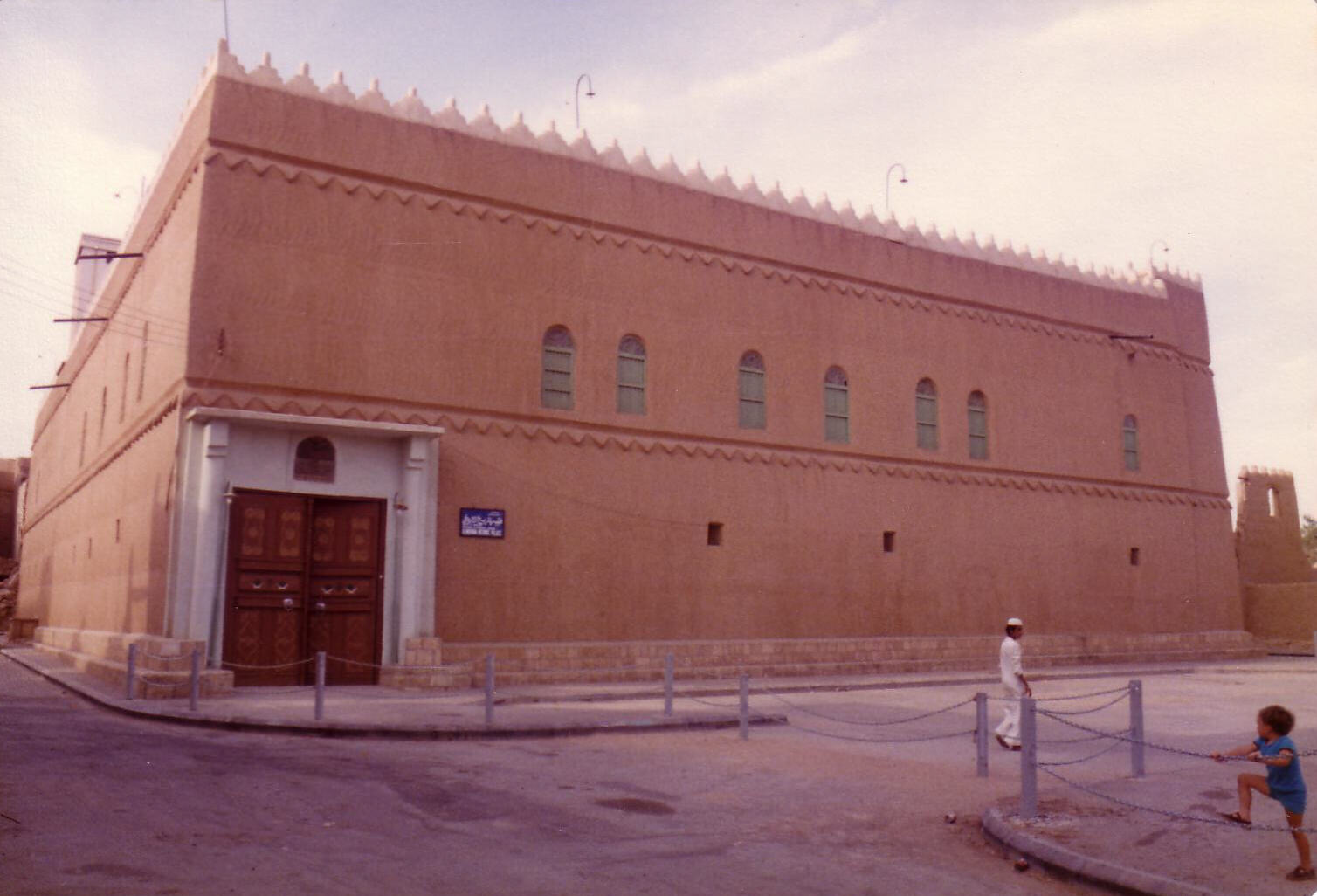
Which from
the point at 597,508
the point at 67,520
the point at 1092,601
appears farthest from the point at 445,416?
the point at 1092,601

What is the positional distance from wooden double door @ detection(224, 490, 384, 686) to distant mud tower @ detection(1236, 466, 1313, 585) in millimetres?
27064

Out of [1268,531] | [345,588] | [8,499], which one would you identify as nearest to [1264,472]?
[1268,531]

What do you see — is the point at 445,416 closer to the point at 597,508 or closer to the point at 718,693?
the point at 597,508

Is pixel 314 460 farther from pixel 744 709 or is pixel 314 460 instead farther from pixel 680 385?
pixel 744 709

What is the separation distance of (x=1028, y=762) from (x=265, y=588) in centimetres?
1191

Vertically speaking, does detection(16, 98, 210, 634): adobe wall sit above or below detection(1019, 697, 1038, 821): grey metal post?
above

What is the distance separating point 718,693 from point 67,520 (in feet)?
61.5

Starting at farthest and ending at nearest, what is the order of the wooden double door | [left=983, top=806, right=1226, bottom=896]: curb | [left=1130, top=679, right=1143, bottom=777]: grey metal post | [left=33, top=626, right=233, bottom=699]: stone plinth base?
the wooden double door → [left=33, top=626, right=233, bottom=699]: stone plinth base → [left=1130, top=679, right=1143, bottom=777]: grey metal post → [left=983, top=806, right=1226, bottom=896]: curb

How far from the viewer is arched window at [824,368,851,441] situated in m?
22.4

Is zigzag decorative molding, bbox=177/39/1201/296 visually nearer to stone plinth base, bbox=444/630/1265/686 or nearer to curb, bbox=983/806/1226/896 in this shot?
stone plinth base, bbox=444/630/1265/686

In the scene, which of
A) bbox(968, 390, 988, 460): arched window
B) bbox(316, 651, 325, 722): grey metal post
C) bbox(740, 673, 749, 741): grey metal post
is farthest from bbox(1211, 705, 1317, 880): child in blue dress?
bbox(968, 390, 988, 460): arched window

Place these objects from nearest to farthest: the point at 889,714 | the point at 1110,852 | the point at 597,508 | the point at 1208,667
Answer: the point at 1110,852, the point at 889,714, the point at 597,508, the point at 1208,667

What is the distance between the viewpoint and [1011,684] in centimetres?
1216

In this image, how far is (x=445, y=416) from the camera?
695 inches
